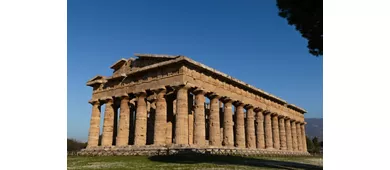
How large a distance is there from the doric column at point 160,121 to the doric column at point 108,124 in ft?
21.4

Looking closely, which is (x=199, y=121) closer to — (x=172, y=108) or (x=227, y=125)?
(x=227, y=125)

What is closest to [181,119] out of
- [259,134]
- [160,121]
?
[160,121]

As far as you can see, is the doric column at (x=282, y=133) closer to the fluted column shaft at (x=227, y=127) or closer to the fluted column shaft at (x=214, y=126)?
the fluted column shaft at (x=227, y=127)

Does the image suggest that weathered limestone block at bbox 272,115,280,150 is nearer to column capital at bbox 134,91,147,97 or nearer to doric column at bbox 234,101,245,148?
doric column at bbox 234,101,245,148

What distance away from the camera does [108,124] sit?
2853 cm

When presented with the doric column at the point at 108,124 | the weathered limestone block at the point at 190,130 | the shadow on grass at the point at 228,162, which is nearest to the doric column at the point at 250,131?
the weathered limestone block at the point at 190,130

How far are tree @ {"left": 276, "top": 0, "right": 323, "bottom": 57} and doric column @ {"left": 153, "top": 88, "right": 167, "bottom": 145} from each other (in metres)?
12.4

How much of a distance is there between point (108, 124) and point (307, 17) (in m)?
20.6

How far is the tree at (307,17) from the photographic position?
12.5 meters
